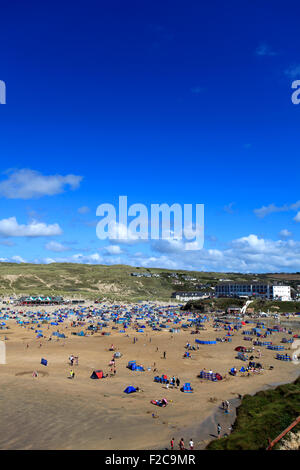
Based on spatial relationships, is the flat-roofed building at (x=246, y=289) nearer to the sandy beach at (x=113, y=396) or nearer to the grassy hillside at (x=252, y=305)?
the grassy hillside at (x=252, y=305)

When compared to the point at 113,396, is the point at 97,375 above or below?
above

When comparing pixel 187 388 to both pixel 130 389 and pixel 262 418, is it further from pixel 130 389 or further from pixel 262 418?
pixel 262 418

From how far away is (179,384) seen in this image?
119 ft

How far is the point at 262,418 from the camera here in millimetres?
→ 24234

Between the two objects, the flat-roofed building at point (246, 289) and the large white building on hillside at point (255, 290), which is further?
the flat-roofed building at point (246, 289)

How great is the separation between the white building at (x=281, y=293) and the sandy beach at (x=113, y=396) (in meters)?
102

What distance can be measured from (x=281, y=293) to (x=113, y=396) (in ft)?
459

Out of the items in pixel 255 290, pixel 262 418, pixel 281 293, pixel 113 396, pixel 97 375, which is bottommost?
pixel 113 396

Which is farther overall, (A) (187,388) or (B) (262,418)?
(A) (187,388)

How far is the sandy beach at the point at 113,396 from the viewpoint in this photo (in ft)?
76.3

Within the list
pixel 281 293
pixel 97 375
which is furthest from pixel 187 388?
pixel 281 293

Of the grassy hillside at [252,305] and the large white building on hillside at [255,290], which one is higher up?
the large white building on hillside at [255,290]

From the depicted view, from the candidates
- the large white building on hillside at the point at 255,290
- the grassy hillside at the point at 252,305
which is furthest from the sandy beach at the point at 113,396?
the large white building on hillside at the point at 255,290

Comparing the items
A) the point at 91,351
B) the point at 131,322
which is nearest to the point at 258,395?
the point at 91,351
